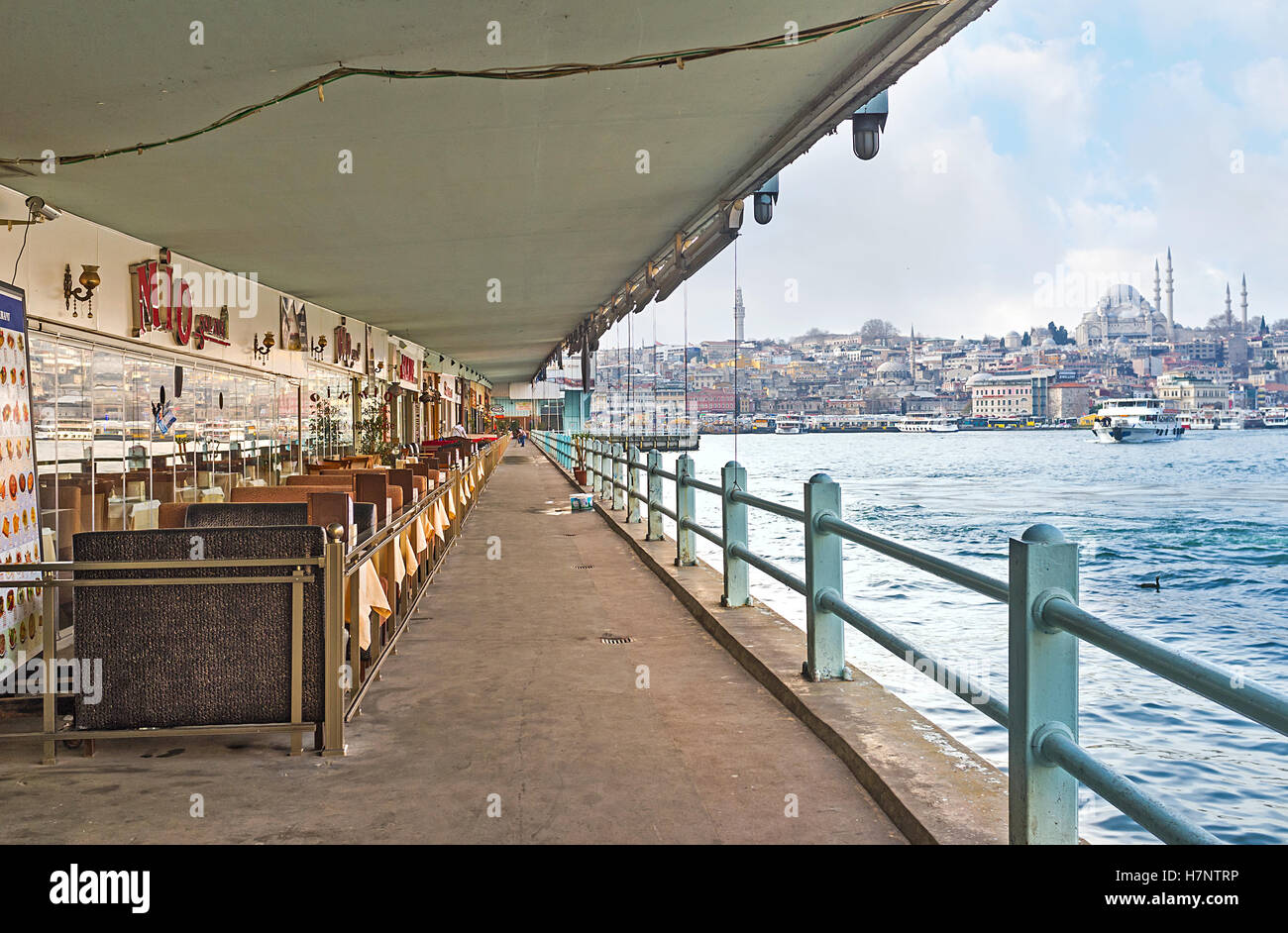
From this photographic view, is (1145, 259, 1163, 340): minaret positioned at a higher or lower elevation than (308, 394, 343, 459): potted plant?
higher

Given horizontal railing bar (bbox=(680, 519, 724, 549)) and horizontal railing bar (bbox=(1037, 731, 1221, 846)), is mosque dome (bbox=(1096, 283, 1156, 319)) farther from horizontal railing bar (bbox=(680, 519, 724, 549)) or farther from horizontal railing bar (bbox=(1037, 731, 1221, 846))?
horizontal railing bar (bbox=(1037, 731, 1221, 846))

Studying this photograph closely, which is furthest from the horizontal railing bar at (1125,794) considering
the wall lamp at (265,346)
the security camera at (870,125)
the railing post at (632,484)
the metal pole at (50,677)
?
the wall lamp at (265,346)

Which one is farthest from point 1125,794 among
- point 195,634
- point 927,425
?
point 927,425

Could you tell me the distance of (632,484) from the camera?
39.6 ft

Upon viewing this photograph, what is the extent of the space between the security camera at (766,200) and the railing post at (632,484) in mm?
4560

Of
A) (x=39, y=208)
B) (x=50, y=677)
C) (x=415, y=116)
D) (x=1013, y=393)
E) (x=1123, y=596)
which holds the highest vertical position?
(x=1013, y=393)

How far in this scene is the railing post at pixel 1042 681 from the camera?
2.34 meters

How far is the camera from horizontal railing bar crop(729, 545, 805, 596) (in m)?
4.83

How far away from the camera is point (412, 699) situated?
14.9ft

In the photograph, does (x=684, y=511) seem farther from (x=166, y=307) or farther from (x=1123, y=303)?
(x=1123, y=303)

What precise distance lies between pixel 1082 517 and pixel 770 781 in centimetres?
3899

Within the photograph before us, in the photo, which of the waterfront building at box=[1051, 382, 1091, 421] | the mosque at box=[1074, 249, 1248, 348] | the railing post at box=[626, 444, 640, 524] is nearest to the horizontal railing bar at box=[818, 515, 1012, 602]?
the railing post at box=[626, 444, 640, 524]

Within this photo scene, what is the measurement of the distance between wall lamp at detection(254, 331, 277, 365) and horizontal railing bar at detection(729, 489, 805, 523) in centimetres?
747

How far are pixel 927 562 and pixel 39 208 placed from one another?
608 centimetres
